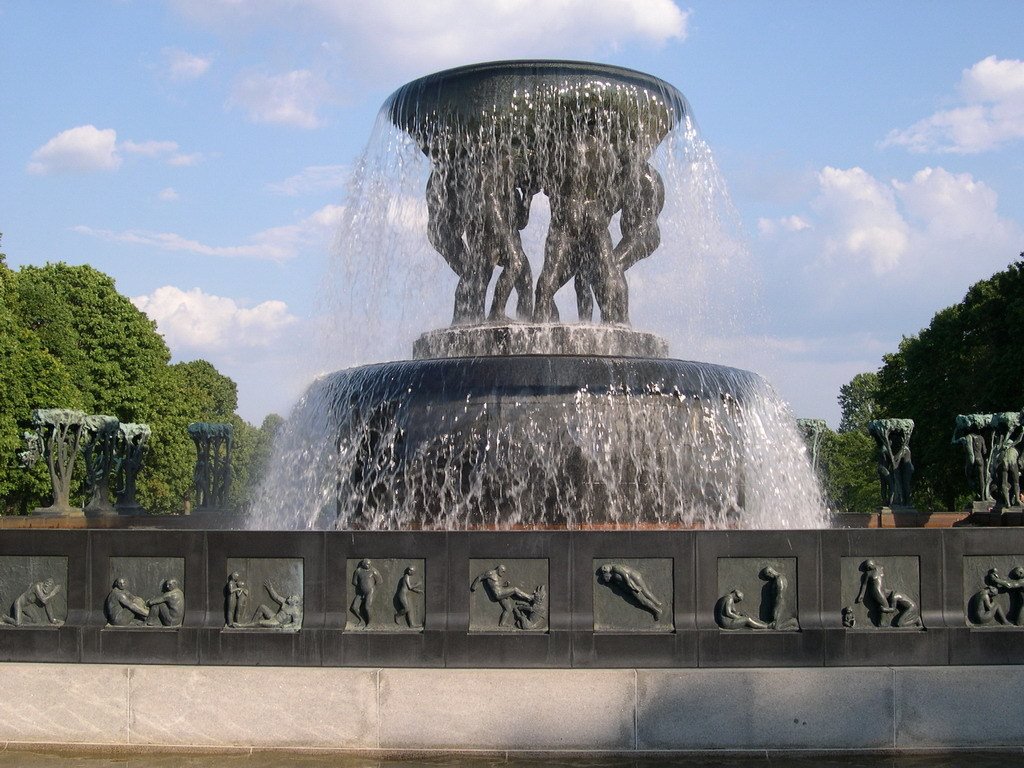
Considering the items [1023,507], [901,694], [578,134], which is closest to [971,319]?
[1023,507]

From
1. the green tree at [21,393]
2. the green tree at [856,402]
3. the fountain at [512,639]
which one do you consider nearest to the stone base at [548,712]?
the fountain at [512,639]

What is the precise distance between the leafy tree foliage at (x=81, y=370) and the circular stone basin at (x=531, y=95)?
1015 inches

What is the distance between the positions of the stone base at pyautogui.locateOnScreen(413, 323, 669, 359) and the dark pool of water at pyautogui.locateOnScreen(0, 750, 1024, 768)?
17.9 feet

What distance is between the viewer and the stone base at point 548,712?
8.48m

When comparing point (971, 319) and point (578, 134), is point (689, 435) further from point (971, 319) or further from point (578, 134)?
point (971, 319)

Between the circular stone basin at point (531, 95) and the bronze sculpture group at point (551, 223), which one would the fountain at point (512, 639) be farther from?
the circular stone basin at point (531, 95)

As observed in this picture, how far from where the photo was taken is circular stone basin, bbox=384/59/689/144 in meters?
14.0

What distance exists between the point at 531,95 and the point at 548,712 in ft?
26.4

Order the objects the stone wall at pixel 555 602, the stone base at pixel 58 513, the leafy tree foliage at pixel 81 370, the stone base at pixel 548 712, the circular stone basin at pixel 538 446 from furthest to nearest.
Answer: the leafy tree foliage at pixel 81 370 < the stone base at pixel 58 513 < the circular stone basin at pixel 538 446 < the stone wall at pixel 555 602 < the stone base at pixel 548 712

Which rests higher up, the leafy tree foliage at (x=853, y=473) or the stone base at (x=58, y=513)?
the stone base at (x=58, y=513)

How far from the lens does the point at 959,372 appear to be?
44031 mm

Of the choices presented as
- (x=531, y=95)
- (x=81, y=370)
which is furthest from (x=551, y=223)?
(x=81, y=370)

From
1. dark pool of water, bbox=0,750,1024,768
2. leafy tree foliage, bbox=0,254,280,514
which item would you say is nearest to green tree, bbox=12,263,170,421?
leafy tree foliage, bbox=0,254,280,514

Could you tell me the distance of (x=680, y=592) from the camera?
885cm
